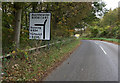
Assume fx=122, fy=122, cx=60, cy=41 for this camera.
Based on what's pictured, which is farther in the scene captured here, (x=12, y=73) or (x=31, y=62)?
(x=31, y=62)

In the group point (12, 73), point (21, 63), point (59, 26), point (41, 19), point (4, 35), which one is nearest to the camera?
point (12, 73)

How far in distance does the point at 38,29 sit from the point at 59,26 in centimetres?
696

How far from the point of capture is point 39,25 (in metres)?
8.06

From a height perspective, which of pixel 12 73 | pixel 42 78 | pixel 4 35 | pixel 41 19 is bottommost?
pixel 42 78

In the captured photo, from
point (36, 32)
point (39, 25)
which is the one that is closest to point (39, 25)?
point (39, 25)

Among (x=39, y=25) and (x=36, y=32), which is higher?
(x=39, y=25)

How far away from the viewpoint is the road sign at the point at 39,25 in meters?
7.93

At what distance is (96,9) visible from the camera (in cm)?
2286

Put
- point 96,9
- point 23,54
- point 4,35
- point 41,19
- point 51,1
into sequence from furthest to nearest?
point 96,9
point 51,1
point 41,19
point 4,35
point 23,54

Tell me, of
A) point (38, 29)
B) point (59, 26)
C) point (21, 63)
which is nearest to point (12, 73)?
point (21, 63)

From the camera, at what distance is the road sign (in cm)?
793

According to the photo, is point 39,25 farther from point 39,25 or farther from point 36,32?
point 36,32

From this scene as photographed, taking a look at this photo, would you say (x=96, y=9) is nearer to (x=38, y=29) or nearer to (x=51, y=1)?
(x=51, y=1)

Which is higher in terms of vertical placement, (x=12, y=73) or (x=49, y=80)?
(x=12, y=73)
